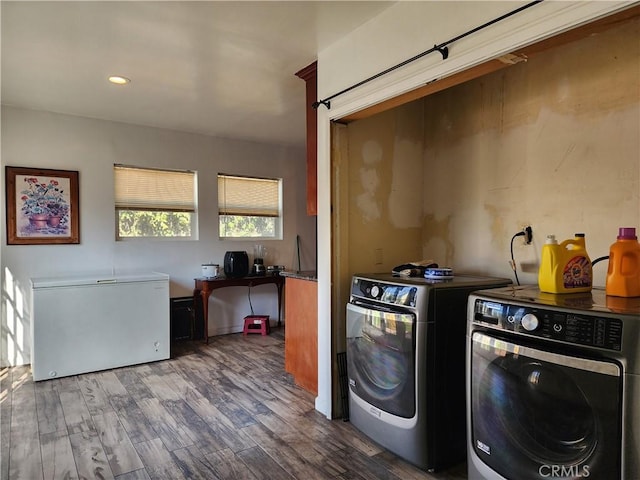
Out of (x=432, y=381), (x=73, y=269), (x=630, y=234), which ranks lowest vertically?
(x=432, y=381)

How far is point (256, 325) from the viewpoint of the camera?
500 cm

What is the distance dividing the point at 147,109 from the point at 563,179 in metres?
3.50

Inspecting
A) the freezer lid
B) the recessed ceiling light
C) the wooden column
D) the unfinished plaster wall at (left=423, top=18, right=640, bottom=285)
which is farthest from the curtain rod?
the freezer lid

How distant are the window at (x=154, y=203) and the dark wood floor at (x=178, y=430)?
60.9 inches

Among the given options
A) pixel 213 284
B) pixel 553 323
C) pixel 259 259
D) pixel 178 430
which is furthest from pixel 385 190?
pixel 259 259

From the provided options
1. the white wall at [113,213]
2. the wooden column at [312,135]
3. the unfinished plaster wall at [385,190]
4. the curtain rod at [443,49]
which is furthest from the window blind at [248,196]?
the curtain rod at [443,49]

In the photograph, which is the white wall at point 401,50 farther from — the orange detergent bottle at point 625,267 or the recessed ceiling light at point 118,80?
the recessed ceiling light at point 118,80

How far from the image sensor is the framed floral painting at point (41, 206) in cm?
368

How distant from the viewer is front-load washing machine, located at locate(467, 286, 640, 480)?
1.25m

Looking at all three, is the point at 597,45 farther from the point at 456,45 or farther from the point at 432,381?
the point at 432,381

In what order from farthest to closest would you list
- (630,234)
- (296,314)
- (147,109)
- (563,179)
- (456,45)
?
(147,109) < (296,314) < (563,179) < (456,45) < (630,234)

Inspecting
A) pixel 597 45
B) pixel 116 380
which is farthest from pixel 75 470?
pixel 597 45

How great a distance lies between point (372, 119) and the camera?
276 centimetres

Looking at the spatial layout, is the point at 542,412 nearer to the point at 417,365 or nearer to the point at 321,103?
the point at 417,365
